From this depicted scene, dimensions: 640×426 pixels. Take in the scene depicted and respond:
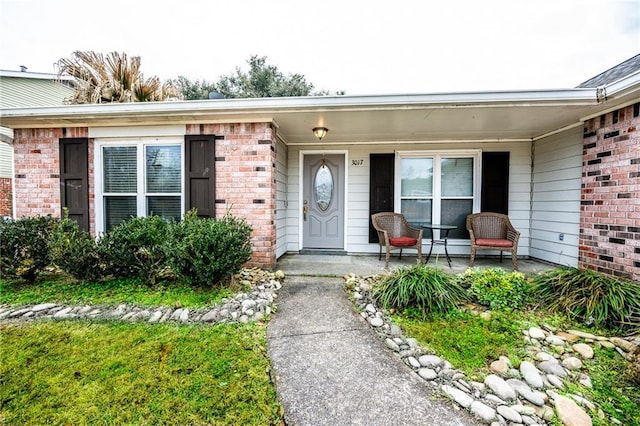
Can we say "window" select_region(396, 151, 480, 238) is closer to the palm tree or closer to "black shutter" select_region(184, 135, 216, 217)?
"black shutter" select_region(184, 135, 216, 217)

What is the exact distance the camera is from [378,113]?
3756 mm

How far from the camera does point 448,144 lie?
521 cm

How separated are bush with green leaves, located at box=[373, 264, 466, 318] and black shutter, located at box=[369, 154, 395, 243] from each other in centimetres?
236

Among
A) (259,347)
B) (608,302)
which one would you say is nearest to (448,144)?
(608,302)

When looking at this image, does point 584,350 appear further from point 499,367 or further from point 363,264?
point 363,264

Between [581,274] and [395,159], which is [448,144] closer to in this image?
[395,159]

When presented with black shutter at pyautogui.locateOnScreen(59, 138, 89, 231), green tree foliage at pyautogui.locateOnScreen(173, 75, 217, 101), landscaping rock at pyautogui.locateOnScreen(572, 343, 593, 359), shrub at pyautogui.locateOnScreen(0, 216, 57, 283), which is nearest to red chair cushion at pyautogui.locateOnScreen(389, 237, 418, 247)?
landscaping rock at pyautogui.locateOnScreen(572, 343, 593, 359)

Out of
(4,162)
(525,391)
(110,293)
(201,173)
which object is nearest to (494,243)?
(525,391)

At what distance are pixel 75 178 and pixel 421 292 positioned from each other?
5.36 metres

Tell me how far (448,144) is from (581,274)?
3.00 meters

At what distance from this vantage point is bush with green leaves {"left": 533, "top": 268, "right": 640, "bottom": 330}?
249 centimetres

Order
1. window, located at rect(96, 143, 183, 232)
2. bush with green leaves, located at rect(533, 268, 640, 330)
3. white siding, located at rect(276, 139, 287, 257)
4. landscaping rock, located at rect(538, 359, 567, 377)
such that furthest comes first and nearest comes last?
white siding, located at rect(276, 139, 287, 257) → window, located at rect(96, 143, 183, 232) → bush with green leaves, located at rect(533, 268, 640, 330) → landscaping rock, located at rect(538, 359, 567, 377)

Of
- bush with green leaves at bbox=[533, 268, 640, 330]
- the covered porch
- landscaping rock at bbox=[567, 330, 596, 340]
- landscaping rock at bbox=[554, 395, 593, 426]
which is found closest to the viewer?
landscaping rock at bbox=[554, 395, 593, 426]

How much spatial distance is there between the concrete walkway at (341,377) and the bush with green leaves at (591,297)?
75.1 inches
